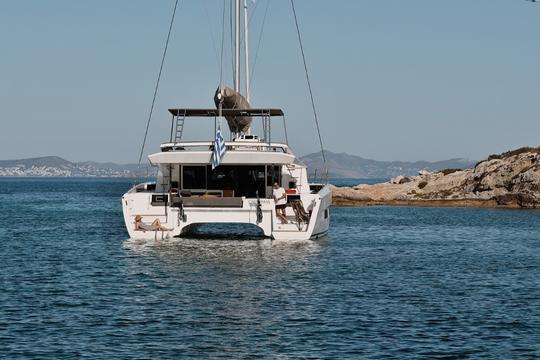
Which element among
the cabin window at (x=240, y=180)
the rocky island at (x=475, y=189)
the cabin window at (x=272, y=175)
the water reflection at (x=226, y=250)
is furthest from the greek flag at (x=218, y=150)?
the rocky island at (x=475, y=189)

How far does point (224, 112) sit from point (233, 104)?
0.70 meters

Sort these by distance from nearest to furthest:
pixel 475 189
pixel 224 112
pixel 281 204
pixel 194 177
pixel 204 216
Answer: pixel 204 216, pixel 281 204, pixel 194 177, pixel 224 112, pixel 475 189

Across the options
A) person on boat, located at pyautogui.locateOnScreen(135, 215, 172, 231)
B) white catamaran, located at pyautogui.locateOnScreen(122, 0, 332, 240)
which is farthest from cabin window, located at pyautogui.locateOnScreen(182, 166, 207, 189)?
person on boat, located at pyautogui.locateOnScreen(135, 215, 172, 231)

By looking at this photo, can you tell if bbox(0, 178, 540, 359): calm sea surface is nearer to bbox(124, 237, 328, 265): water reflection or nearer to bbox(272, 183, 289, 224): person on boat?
bbox(124, 237, 328, 265): water reflection

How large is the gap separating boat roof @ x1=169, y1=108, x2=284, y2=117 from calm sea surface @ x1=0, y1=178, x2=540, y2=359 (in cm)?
551

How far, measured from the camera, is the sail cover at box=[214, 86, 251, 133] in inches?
1485

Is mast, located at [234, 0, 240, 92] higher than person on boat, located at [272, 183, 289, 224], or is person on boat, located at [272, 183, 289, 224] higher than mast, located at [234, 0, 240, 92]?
mast, located at [234, 0, 240, 92]

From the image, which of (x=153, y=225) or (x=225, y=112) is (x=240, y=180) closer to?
(x=225, y=112)

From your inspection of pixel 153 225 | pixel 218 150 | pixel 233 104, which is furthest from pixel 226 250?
pixel 233 104

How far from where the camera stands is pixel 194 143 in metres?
36.6

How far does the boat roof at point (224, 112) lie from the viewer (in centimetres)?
3919

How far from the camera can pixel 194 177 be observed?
37.6 metres

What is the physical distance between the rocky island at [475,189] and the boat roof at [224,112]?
3903cm

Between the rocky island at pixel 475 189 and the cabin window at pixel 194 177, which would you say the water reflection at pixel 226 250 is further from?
the rocky island at pixel 475 189
